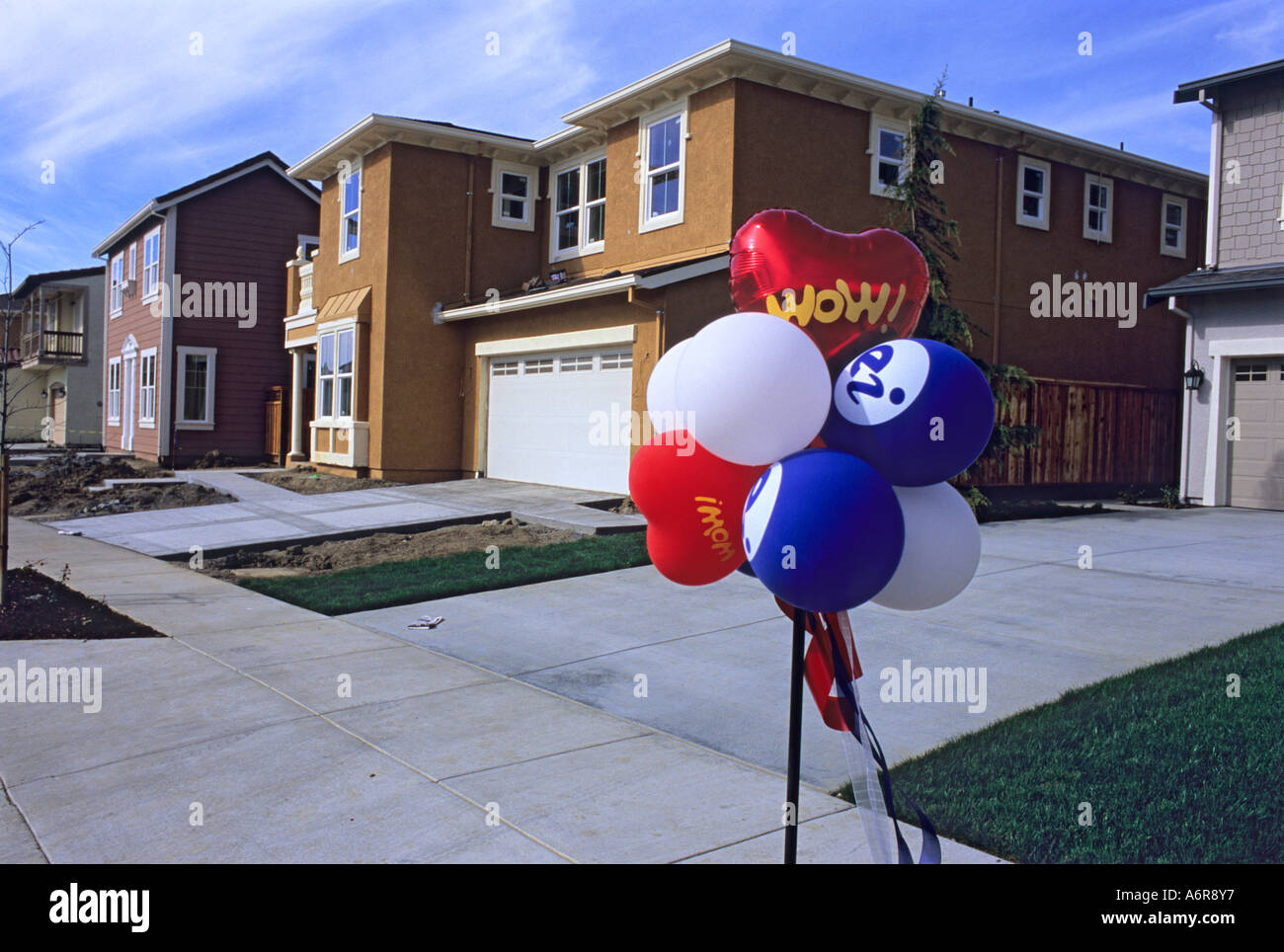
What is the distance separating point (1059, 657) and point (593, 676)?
2972mm

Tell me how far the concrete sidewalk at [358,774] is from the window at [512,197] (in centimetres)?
1360

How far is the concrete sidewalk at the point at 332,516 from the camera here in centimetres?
1247

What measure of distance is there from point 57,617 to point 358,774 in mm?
4813

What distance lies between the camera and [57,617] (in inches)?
321

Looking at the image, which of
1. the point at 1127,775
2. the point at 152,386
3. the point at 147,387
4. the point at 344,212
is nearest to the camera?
the point at 1127,775

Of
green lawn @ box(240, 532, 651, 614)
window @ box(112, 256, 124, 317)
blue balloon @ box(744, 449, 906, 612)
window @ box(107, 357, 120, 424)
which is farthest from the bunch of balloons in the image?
window @ box(107, 357, 120, 424)

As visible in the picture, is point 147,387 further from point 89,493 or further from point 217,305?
point 89,493

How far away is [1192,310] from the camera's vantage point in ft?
52.0

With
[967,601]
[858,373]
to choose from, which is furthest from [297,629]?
[858,373]

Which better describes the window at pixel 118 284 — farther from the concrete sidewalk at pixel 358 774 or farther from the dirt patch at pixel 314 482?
the concrete sidewalk at pixel 358 774

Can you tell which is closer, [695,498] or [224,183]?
[695,498]

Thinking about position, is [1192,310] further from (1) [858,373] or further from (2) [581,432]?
(1) [858,373]

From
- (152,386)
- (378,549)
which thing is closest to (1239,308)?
(378,549)

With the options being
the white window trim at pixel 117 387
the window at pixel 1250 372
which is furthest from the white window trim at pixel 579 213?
the white window trim at pixel 117 387
